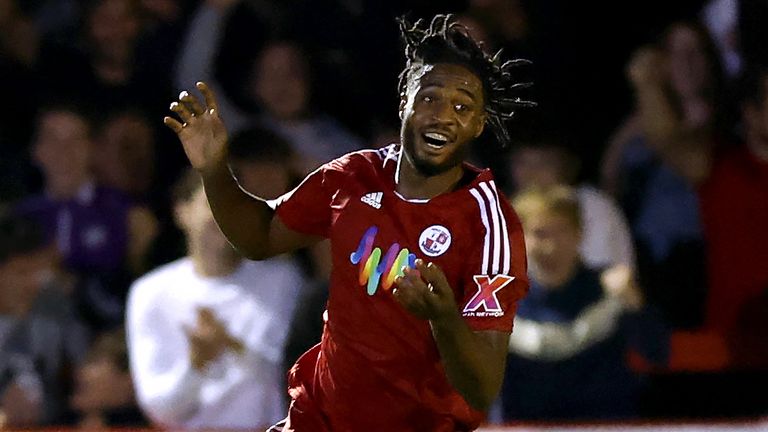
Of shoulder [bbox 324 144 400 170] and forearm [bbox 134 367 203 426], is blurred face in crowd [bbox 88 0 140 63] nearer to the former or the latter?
forearm [bbox 134 367 203 426]

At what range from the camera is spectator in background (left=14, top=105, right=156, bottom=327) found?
23.3ft

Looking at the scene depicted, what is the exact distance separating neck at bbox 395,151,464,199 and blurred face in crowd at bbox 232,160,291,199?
8.48ft

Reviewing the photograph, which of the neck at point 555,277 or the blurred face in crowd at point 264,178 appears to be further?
the blurred face in crowd at point 264,178

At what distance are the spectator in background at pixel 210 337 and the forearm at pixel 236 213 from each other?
2.08 m

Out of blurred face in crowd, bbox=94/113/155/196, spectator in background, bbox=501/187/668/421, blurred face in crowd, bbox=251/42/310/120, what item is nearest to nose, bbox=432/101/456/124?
spectator in background, bbox=501/187/668/421

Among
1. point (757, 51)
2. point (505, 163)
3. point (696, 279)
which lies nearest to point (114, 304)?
point (505, 163)

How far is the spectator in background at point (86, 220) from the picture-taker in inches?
280

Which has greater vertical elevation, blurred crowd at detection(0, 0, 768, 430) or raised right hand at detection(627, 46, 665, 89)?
raised right hand at detection(627, 46, 665, 89)

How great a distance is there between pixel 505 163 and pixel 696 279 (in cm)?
91

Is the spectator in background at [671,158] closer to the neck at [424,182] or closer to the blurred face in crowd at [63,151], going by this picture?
the blurred face in crowd at [63,151]

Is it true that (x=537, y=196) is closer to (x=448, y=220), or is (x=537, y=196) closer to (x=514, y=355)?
(x=514, y=355)

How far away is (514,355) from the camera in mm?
6363

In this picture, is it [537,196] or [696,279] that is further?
[696,279]

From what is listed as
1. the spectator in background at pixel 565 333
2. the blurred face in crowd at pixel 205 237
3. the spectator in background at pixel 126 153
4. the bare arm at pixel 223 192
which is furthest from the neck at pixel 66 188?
the bare arm at pixel 223 192
